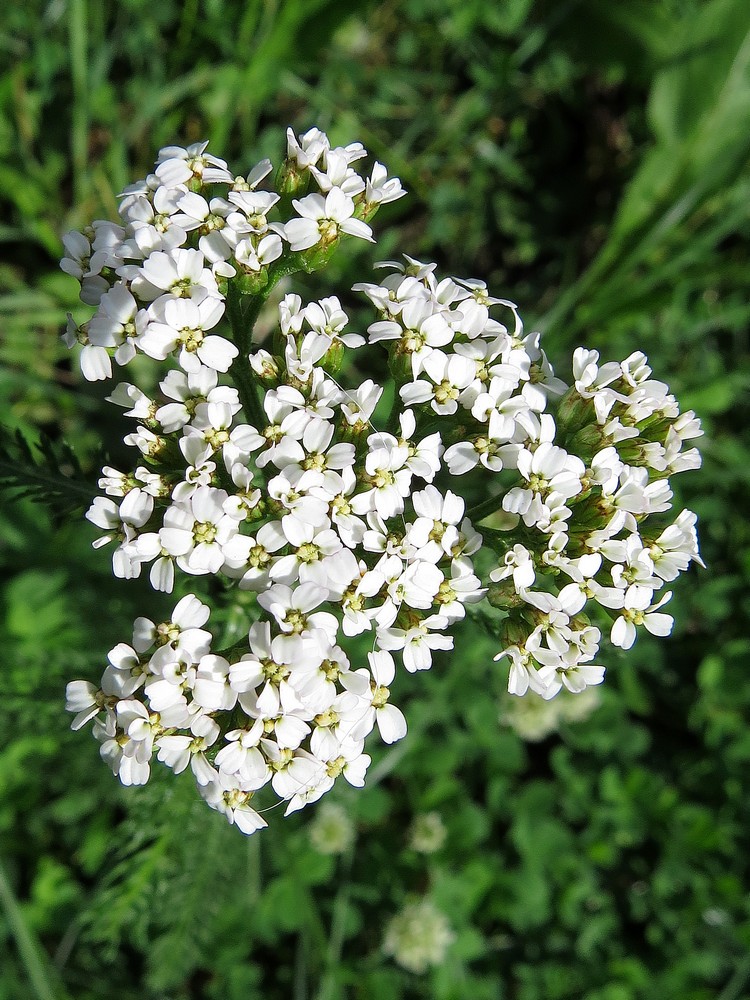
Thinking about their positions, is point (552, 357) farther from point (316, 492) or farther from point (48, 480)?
point (48, 480)

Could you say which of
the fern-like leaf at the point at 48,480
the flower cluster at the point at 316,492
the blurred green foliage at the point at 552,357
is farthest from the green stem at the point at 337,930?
the fern-like leaf at the point at 48,480

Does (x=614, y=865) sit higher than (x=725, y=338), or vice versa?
(x=725, y=338)

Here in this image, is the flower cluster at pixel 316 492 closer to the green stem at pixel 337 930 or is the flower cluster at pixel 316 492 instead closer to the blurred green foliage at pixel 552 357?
the blurred green foliage at pixel 552 357

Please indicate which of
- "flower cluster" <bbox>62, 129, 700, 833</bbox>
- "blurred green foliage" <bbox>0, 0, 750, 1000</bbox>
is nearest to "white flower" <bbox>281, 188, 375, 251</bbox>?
"flower cluster" <bbox>62, 129, 700, 833</bbox>

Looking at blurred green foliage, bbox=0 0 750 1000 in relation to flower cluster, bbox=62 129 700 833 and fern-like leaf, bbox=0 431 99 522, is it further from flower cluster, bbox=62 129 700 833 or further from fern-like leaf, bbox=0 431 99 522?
flower cluster, bbox=62 129 700 833

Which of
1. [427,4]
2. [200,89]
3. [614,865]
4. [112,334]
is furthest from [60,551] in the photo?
[427,4]

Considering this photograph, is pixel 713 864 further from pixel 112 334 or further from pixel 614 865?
pixel 112 334
